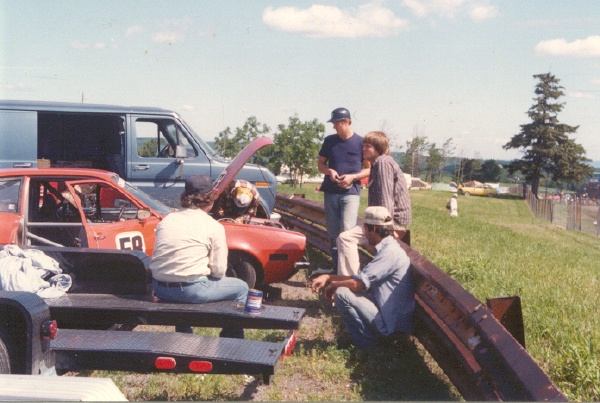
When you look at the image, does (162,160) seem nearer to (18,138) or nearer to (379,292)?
(18,138)

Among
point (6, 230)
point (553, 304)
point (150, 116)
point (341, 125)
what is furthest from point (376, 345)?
point (150, 116)

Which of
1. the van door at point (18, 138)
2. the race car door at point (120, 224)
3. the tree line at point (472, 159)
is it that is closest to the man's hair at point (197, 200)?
the race car door at point (120, 224)

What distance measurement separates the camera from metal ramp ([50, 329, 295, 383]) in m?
4.27

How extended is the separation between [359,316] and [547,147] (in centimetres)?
8554

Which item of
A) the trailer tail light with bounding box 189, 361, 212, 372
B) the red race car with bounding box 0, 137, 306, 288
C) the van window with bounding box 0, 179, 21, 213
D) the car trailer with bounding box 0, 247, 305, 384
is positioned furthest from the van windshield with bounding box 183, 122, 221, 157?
the trailer tail light with bounding box 189, 361, 212, 372

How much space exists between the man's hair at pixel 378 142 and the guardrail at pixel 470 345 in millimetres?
1206

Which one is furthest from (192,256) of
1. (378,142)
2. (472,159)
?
(472,159)

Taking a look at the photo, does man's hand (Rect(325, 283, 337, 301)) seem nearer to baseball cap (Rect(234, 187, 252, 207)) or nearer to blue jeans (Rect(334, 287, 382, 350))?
blue jeans (Rect(334, 287, 382, 350))

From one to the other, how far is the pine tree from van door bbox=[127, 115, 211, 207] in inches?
3042

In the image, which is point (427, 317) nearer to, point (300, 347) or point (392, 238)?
point (392, 238)

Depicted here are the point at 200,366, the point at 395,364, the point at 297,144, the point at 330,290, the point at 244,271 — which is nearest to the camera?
the point at 200,366

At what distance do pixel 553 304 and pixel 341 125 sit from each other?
293 cm

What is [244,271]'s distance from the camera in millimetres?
7332

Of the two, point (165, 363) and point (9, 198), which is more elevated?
point (9, 198)
